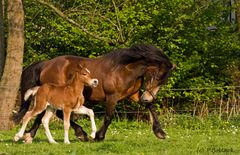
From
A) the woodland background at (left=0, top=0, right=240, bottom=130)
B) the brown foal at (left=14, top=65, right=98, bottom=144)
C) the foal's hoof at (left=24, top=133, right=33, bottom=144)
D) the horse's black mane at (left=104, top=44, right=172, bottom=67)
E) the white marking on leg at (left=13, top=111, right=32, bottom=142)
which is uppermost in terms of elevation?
the woodland background at (left=0, top=0, right=240, bottom=130)

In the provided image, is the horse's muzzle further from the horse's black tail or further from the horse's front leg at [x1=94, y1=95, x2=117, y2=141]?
the horse's black tail

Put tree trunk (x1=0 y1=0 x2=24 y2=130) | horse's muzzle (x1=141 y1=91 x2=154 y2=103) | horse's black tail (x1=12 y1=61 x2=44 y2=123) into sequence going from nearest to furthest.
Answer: horse's muzzle (x1=141 y1=91 x2=154 y2=103) → horse's black tail (x1=12 y1=61 x2=44 y2=123) → tree trunk (x1=0 y1=0 x2=24 y2=130)

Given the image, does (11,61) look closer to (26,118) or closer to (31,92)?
(31,92)

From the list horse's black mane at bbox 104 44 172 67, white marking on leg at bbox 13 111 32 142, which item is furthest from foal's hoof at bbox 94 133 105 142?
horse's black mane at bbox 104 44 172 67

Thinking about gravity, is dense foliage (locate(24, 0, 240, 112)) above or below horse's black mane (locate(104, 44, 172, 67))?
above

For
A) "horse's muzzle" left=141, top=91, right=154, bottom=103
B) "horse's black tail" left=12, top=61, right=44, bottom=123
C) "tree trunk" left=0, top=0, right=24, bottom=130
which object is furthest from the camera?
"tree trunk" left=0, top=0, right=24, bottom=130

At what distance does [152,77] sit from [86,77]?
4.60ft

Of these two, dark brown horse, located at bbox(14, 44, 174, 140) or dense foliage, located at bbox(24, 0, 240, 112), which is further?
dense foliage, located at bbox(24, 0, 240, 112)

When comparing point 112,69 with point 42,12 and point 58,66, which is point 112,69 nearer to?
point 58,66

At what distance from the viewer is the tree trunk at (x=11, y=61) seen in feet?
61.7

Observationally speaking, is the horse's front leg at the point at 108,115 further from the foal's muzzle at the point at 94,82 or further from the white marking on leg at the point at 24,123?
the white marking on leg at the point at 24,123

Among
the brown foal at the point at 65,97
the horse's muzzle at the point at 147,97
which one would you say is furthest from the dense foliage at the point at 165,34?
the brown foal at the point at 65,97

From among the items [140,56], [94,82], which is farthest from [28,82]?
[140,56]

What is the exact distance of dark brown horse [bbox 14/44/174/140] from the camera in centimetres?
1278
